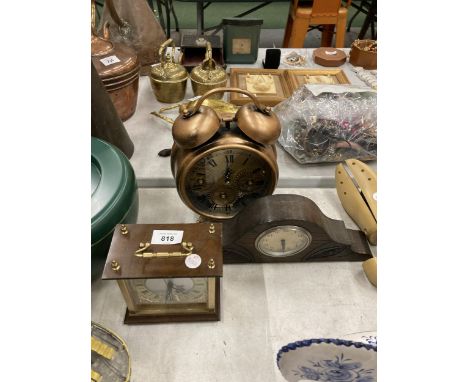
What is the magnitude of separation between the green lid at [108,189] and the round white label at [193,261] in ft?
0.73

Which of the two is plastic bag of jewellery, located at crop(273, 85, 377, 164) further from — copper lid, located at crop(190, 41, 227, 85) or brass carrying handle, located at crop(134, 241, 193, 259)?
brass carrying handle, located at crop(134, 241, 193, 259)

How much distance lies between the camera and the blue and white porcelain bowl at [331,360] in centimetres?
60

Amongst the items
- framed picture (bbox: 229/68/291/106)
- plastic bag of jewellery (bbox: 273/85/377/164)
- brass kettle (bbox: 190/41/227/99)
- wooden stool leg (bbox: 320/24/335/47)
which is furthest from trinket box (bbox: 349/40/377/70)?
wooden stool leg (bbox: 320/24/335/47)

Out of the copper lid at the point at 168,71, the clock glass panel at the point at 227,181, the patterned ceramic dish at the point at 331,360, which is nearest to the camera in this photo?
the patterned ceramic dish at the point at 331,360

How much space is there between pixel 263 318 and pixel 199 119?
0.51 metres

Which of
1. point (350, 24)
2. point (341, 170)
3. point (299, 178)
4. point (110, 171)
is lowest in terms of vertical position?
point (350, 24)

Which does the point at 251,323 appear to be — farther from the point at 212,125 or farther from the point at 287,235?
the point at 212,125

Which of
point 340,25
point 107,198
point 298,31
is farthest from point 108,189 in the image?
point 340,25

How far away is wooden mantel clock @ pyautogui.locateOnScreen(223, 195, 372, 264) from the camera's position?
0.94m

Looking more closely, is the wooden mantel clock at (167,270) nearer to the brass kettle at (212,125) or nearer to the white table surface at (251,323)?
the white table surface at (251,323)

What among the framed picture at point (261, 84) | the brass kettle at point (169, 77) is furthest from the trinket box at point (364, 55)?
the brass kettle at point (169, 77)

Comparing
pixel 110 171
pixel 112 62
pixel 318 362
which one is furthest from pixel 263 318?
pixel 112 62

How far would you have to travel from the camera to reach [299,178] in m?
1.30

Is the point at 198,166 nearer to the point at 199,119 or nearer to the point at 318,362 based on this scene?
the point at 199,119
